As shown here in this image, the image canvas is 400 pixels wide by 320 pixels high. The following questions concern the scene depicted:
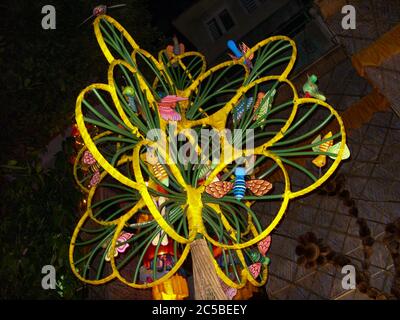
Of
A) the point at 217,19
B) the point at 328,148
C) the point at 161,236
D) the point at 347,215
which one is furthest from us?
the point at 217,19

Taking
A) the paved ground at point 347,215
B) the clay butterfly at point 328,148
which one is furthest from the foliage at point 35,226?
the clay butterfly at point 328,148

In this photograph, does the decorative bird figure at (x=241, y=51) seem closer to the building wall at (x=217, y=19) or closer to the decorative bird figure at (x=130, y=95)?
the decorative bird figure at (x=130, y=95)

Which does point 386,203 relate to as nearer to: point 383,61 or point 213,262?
point 383,61

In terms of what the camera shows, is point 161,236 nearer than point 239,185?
No

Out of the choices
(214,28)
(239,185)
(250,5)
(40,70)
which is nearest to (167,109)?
(239,185)

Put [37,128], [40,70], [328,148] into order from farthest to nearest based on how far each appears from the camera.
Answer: [40,70] < [37,128] < [328,148]

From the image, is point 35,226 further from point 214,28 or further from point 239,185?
point 214,28

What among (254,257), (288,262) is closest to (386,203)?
(288,262)
